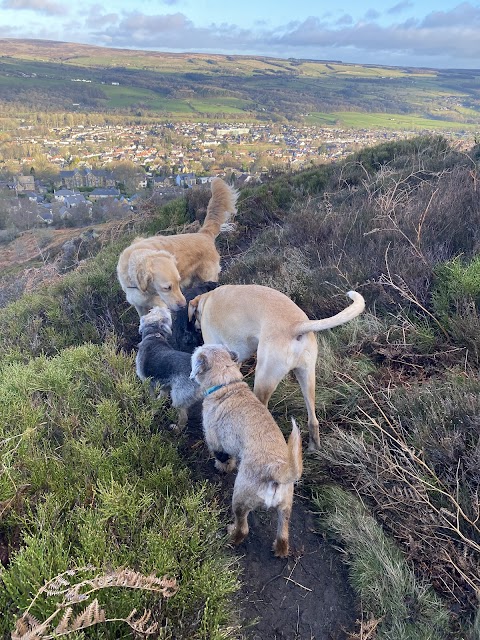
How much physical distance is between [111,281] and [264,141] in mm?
43764

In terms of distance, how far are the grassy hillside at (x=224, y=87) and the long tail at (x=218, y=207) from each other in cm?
3602

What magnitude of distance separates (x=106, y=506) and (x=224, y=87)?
3803 inches

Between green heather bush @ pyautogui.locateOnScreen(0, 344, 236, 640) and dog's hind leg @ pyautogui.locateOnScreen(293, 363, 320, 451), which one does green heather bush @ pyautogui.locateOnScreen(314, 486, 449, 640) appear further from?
green heather bush @ pyautogui.locateOnScreen(0, 344, 236, 640)

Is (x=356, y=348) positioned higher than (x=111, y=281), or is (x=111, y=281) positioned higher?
(x=356, y=348)

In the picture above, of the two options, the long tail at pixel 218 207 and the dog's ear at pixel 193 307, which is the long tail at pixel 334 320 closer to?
the dog's ear at pixel 193 307

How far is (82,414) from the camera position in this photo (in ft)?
11.7

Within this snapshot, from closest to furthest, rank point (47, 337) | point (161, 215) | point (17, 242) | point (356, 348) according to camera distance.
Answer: point (356, 348) < point (47, 337) < point (161, 215) < point (17, 242)

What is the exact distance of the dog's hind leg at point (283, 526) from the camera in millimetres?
2598

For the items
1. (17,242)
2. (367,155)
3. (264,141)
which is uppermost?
(367,155)

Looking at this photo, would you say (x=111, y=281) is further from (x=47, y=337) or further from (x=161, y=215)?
(x=161, y=215)

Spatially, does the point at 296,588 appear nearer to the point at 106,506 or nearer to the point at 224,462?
the point at 224,462

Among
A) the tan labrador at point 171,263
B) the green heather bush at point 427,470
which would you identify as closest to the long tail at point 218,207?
the tan labrador at point 171,263

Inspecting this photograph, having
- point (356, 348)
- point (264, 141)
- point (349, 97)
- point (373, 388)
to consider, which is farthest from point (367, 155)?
point (349, 97)

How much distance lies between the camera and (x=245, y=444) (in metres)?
2.77
